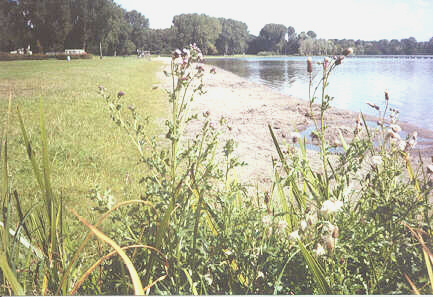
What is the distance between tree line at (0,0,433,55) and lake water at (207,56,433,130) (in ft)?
0.37

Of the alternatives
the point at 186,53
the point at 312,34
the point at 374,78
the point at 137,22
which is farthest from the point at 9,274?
the point at 374,78

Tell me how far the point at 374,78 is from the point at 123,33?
3183 millimetres

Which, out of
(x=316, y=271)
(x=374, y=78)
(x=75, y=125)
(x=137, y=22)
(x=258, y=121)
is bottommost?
(x=316, y=271)

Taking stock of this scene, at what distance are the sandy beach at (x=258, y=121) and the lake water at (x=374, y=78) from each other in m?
0.16

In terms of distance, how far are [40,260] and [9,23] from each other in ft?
4.82

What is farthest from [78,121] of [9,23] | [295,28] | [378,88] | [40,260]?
[378,88]

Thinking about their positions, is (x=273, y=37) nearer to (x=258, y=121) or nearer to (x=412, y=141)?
(x=412, y=141)

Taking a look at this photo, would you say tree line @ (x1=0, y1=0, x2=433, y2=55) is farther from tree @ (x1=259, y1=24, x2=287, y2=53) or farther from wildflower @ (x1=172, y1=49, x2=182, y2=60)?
wildflower @ (x1=172, y1=49, x2=182, y2=60)

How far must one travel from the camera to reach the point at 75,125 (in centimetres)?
299

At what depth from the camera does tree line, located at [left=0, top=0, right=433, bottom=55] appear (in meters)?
1.86

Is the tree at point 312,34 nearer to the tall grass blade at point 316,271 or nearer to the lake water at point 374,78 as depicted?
the lake water at point 374,78

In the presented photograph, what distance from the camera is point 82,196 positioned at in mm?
2346

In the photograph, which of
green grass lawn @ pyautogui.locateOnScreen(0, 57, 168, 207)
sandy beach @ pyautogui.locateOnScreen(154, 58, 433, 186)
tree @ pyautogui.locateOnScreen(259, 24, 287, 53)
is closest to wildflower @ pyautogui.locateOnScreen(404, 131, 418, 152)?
tree @ pyautogui.locateOnScreen(259, 24, 287, 53)

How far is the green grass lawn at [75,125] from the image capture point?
224 centimetres
